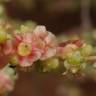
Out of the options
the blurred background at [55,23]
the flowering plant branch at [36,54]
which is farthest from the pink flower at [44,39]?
the blurred background at [55,23]

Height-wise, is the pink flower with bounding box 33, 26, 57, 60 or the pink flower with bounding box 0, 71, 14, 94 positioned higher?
the pink flower with bounding box 33, 26, 57, 60

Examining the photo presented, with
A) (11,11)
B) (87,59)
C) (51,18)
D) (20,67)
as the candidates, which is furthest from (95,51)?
(51,18)

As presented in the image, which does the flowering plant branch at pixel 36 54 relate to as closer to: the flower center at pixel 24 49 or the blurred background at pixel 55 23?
the flower center at pixel 24 49

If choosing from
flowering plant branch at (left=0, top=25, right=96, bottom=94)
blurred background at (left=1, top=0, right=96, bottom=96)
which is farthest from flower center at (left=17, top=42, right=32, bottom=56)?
blurred background at (left=1, top=0, right=96, bottom=96)

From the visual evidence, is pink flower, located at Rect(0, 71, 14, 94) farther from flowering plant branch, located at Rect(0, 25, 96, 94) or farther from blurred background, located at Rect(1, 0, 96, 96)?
blurred background, located at Rect(1, 0, 96, 96)

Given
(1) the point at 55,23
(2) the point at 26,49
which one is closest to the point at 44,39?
(2) the point at 26,49

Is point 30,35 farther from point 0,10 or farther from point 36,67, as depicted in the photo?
point 0,10

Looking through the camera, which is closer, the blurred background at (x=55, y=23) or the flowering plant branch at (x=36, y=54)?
the flowering plant branch at (x=36, y=54)

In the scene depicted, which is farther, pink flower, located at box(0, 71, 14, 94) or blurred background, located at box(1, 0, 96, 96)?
blurred background, located at box(1, 0, 96, 96)
